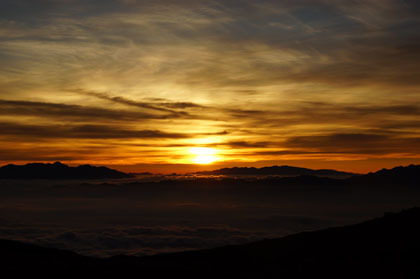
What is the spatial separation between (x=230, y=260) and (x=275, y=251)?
7144 mm

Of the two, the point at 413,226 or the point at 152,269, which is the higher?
the point at 413,226

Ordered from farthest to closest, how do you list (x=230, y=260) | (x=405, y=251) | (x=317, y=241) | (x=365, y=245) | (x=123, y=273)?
1. (x=317, y=241)
2. (x=230, y=260)
3. (x=365, y=245)
4. (x=405, y=251)
5. (x=123, y=273)

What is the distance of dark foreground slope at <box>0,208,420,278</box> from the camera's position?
45.3 m

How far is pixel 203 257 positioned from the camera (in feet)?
222

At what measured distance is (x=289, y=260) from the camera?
57.5m

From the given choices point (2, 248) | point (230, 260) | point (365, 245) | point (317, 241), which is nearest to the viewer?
point (365, 245)

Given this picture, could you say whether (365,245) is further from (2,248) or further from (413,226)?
(2,248)

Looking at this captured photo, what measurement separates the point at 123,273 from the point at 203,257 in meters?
24.5

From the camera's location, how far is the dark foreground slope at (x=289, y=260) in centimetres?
4531

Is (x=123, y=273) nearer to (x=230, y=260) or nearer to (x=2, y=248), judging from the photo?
(x=230, y=260)

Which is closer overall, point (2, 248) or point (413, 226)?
point (413, 226)

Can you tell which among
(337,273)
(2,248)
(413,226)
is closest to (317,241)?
(413,226)

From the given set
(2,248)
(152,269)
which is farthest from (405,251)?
(2,248)

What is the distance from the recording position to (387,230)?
64.1 metres
